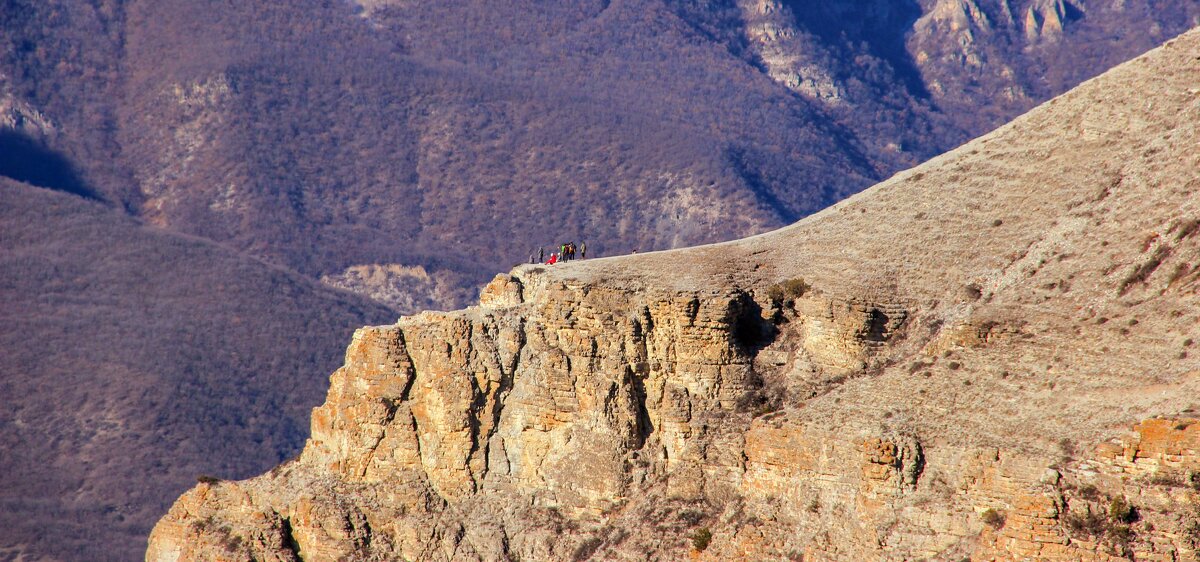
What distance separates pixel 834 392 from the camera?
186 feet

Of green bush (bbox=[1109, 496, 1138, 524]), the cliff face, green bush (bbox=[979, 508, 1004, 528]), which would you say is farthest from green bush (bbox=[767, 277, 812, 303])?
green bush (bbox=[1109, 496, 1138, 524])

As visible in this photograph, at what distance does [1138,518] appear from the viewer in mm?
45625

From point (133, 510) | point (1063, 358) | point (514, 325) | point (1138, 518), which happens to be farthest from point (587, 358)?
point (133, 510)

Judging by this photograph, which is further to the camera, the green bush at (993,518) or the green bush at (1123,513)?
the green bush at (993,518)

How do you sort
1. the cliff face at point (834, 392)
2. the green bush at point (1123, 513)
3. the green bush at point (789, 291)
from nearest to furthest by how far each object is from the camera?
the green bush at point (1123, 513)
the cliff face at point (834, 392)
the green bush at point (789, 291)

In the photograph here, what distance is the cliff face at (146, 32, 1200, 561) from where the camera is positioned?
162 feet

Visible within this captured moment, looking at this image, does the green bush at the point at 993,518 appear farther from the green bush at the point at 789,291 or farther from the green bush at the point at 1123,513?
the green bush at the point at 789,291

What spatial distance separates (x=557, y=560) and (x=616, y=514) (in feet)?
7.17

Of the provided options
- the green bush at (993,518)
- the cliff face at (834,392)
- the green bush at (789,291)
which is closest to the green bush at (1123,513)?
the cliff face at (834,392)

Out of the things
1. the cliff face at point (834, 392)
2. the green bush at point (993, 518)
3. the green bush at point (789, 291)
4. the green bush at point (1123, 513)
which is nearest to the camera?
the green bush at point (1123, 513)

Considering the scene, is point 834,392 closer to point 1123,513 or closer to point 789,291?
point 789,291

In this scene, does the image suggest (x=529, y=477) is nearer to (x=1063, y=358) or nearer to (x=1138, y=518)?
(x=1063, y=358)

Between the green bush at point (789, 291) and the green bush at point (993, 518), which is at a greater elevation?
the green bush at point (789, 291)

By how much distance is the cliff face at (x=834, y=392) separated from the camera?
49344mm
